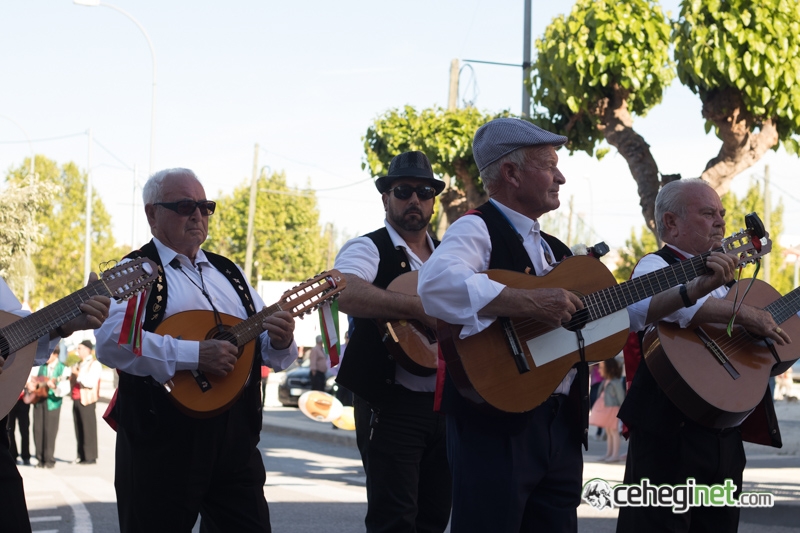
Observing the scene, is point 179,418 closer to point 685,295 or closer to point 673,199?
point 685,295

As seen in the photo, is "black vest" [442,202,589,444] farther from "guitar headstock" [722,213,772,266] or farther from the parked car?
the parked car

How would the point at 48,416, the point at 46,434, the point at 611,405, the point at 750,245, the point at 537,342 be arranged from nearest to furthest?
1. the point at 537,342
2. the point at 750,245
3. the point at 611,405
4. the point at 46,434
5. the point at 48,416

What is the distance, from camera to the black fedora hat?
563 cm

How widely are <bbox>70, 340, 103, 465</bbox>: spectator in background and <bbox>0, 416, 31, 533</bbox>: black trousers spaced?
10580mm

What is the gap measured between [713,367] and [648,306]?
519 mm

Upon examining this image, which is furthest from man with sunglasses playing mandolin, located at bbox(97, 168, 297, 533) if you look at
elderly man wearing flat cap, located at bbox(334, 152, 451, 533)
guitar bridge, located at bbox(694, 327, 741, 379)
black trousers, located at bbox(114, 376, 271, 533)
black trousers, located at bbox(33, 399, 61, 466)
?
black trousers, located at bbox(33, 399, 61, 466)

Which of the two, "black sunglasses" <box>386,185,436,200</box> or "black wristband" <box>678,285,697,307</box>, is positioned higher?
Answer: "black sunglasses" <box>386,185,436,200</box>

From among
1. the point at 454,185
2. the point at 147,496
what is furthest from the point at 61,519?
the point at 454,185

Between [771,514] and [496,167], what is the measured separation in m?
5.46

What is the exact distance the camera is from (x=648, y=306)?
4.47 meters

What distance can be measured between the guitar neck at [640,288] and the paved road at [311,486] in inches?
178

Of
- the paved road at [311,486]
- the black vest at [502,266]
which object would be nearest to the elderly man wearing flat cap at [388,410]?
the black vest at [502,266]

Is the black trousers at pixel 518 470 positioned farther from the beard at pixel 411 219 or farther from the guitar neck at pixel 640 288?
the beard at pixel 411 219

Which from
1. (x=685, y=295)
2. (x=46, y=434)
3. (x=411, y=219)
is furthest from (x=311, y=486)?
(x=685, y=295)
